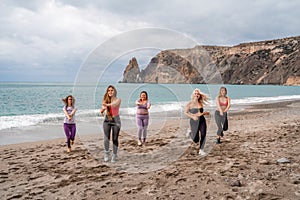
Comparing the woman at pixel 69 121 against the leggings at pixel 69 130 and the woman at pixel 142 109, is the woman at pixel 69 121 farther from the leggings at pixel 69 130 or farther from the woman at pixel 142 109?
the woman at pixel 142 109

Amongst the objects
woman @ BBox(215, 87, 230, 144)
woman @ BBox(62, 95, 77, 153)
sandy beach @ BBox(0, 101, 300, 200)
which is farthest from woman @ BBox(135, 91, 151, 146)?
woman @ BBox(215, 87, 230, 144)

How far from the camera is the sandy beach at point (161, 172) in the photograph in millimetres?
4047

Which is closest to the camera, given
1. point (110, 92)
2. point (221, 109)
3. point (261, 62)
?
point (110, 92)

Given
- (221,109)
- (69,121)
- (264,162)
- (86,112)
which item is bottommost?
(86,112)

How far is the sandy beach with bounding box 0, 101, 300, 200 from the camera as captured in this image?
405 centimetres

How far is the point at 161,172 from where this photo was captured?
200 inches

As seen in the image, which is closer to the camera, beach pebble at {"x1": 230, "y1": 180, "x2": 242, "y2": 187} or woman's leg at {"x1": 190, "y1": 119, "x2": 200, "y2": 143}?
beach pebble at {"x1": 230, "y1": 180, "x2": 242, "y2": 187}

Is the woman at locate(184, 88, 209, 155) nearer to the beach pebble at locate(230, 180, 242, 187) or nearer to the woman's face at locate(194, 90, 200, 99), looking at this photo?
the woman's face at locate(194, 90, 200, 99)

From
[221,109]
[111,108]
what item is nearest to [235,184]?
[111,108]

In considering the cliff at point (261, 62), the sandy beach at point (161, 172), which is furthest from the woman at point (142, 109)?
the cliff at point (261, 62)

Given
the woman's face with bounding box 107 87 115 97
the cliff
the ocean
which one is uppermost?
the cliff

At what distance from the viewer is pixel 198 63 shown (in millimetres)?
7840

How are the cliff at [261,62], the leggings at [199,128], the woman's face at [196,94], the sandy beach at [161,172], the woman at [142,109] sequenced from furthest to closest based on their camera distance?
the cliff at [261,62] < the woman at [142,109] < the leggings at [199,128] < the woman's face at [196,94] < the sandy beach at [161,172]

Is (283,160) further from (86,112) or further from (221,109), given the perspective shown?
(86,112)
